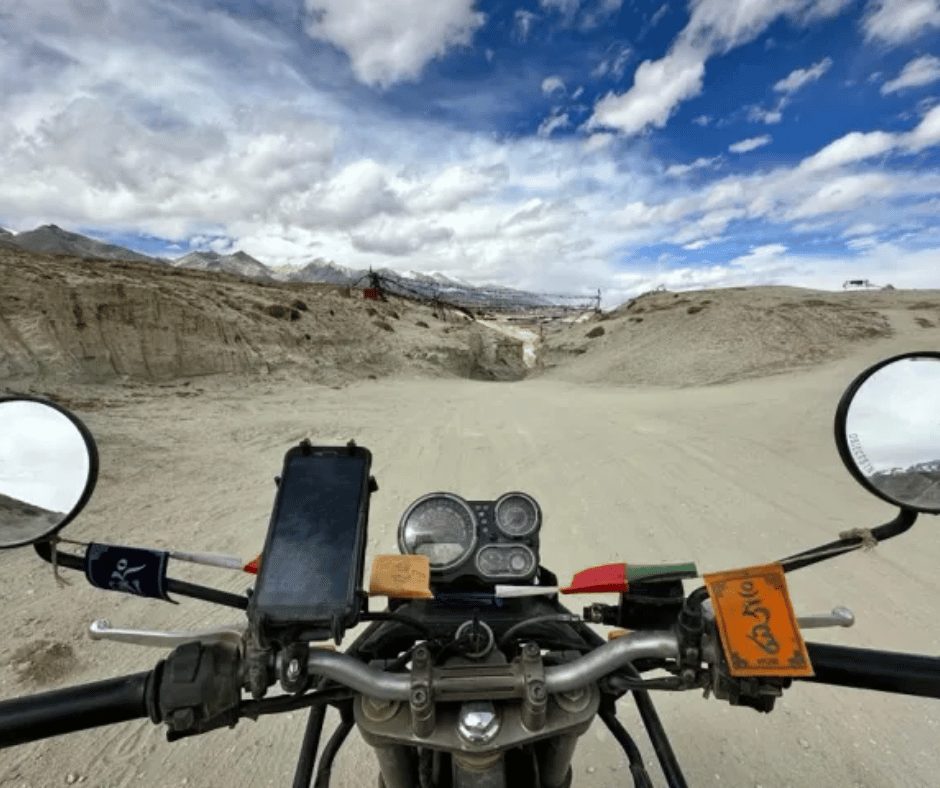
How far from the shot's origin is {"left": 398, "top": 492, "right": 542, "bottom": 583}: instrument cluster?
1.71 metres

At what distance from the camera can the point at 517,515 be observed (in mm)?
1918

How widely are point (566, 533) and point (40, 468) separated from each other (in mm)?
4263

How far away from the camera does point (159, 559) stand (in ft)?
4.23

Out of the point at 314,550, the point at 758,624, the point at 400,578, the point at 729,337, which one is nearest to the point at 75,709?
the point at 314,550

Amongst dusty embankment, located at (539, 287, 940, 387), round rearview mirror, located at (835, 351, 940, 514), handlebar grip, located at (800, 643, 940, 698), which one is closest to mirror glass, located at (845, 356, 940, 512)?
round rearview mirror, located at (835, 351, 940, 514)

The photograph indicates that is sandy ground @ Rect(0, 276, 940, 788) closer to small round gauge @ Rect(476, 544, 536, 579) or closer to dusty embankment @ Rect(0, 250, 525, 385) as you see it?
small round gauge @ Rect(476, 544, 536, 579)

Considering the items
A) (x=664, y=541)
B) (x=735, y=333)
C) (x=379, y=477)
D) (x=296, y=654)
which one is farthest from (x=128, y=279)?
(x=735, y=333)

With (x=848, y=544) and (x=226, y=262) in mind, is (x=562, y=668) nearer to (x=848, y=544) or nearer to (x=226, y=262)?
(x=848, y=544)

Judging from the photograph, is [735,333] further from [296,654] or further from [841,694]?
[296,654]

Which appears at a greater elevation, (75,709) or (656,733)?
(75,709)

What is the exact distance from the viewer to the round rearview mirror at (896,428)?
133 cm

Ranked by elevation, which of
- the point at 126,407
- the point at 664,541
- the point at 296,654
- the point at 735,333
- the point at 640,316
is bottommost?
the point at 664,541

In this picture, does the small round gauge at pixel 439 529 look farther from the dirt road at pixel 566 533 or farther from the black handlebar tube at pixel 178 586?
the dirt road at pixel 566 533

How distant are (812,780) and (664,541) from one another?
7.79 feet
